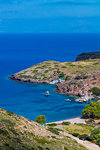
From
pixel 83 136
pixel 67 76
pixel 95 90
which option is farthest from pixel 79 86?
pixel 83 136

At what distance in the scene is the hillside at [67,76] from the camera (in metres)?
113

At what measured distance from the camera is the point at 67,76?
132875 mm

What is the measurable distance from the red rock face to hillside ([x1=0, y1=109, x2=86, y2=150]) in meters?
54.0

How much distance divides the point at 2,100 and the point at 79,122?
37.0 m

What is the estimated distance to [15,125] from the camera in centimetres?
4788

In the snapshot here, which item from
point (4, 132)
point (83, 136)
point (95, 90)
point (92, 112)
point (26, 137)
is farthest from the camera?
point (95, 90)

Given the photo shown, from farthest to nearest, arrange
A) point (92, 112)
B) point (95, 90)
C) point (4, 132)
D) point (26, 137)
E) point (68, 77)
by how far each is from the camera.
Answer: point (68, 77) < point (95, 90) < point (92, 112) < point (26, 137) < point (4, 132)

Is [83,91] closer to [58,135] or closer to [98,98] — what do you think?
[98,98]

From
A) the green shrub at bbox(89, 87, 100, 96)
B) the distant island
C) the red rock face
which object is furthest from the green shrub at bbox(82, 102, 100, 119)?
the red rock face

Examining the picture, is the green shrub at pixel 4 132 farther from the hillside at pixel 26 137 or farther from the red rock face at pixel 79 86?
the red rock face at pixel 79 86

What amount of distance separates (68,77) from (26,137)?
85.3 metres

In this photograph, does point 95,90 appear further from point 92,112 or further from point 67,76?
point 92,112

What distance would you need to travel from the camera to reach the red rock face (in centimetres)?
11062

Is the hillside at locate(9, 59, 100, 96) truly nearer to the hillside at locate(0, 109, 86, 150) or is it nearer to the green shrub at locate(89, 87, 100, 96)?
the green shrub at locate(89, 87, 100, 96)
